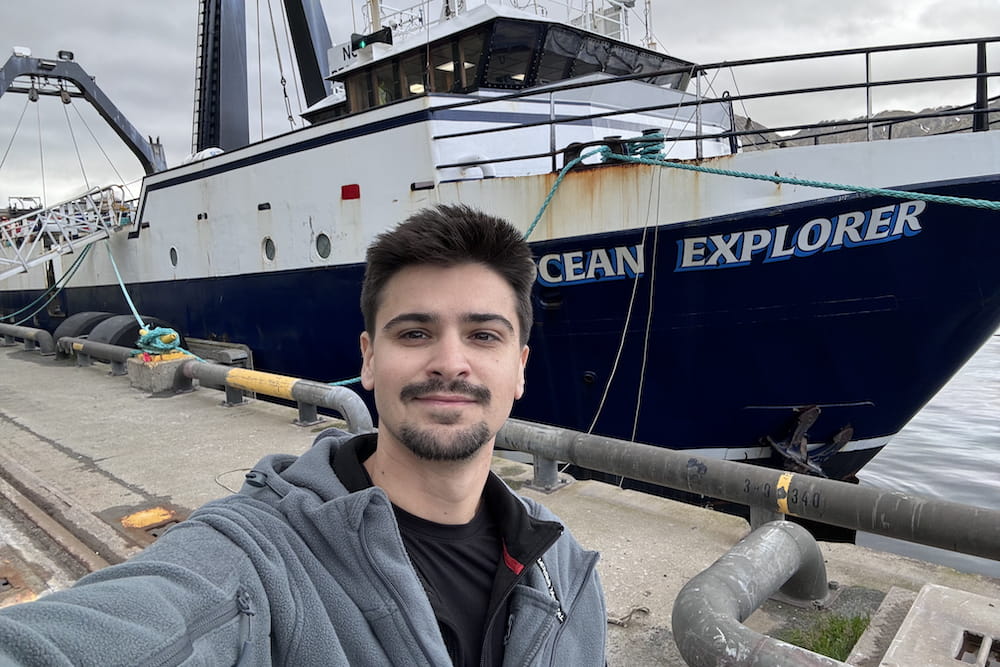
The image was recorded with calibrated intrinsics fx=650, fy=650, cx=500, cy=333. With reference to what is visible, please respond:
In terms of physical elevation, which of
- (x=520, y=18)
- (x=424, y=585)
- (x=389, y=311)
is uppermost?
(x=520, y=18)

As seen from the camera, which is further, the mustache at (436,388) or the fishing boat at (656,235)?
the fishing boat at (656,235)

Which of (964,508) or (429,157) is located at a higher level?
(429,157)

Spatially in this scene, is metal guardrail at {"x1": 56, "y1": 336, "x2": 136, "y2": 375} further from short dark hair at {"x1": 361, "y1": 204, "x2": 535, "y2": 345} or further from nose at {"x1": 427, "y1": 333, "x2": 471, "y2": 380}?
Result: nose at {"x1": 427, "y1": 333, "x2": 471, "y2": 380}

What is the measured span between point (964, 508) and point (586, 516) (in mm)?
1863

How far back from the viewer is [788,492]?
310 centimetres

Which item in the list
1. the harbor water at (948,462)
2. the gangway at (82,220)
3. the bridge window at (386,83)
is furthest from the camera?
the gangway at (82,220)

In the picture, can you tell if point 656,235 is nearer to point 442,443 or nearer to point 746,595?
point 746,595

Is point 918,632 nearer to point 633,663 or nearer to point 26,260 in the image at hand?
point 633,663

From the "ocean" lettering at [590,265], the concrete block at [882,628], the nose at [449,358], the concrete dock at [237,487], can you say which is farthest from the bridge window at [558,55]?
the nose at [449,358]

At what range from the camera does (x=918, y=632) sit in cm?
226

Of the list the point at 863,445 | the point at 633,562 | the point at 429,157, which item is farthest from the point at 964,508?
the point at 429,157

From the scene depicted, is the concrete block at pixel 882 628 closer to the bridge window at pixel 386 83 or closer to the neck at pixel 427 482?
the neck at pixel 427 482

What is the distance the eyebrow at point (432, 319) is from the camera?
56.1 inches

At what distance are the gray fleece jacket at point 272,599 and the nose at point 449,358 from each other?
0.29 metres
